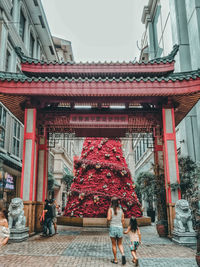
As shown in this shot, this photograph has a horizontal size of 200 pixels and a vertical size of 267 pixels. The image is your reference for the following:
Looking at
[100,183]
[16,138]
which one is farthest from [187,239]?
[16,138]

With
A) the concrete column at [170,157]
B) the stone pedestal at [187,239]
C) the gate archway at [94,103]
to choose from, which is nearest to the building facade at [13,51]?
the gate archway at [94,103]

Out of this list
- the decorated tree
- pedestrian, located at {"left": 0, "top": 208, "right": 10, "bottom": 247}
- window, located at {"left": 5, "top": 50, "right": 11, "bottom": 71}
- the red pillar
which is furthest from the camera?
window, located at {"left": 5, "top": 50, "right": 11, "bottom": 71}

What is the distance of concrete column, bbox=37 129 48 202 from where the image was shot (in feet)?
43.5

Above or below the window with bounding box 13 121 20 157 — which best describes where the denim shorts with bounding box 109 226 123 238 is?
below

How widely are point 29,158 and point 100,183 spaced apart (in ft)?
22.2

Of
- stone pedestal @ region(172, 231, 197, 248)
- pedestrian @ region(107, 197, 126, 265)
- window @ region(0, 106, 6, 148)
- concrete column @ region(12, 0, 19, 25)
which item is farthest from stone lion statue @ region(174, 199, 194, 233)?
concrete column @ region(12, 0, 19, 25)

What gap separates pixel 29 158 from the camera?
1152 cm

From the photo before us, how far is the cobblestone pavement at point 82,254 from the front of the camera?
6898mm

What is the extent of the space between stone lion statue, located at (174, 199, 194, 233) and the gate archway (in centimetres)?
86

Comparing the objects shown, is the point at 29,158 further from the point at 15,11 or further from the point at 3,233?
the point at 15,11

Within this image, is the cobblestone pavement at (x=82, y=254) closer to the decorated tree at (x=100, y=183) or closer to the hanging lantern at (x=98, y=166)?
the decorated tree at (x=100, y=183)

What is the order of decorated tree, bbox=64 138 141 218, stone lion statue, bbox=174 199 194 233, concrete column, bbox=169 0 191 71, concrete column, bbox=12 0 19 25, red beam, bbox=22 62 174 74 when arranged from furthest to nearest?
concrete column, bbox=12 0 19 25
concrete column, bbox=169 0 191 71
decorated tree, bbox=64 138 141 218
red beam, bbox=22 62 174 74
stone lion statue, bbox=174 199 194 233

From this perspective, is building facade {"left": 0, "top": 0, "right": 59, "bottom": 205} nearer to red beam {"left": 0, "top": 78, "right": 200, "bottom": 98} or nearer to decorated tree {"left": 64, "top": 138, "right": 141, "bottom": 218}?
decorated tree {"left": 64, "top": 138, "right": 141, "bottom": 218}

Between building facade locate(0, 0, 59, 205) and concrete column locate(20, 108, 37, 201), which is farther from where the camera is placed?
building facade locate(0, 0, 59, 205)
